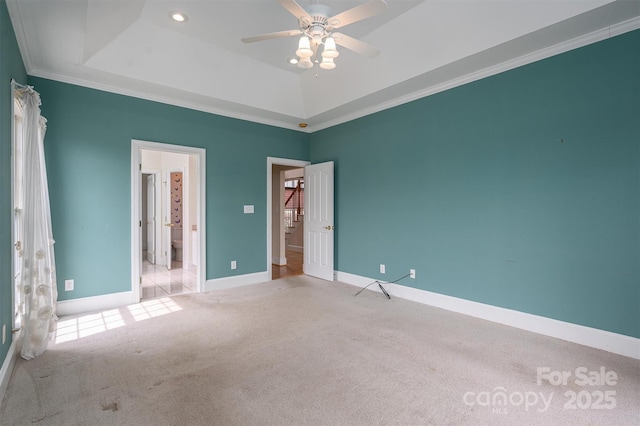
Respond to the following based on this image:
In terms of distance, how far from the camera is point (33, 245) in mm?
2764

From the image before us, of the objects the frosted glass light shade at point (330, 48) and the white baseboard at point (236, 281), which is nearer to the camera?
the frosted glass light shade at point (330, 48)

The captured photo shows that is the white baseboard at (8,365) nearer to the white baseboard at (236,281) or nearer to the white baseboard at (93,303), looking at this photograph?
the white baseboard at (93,303)

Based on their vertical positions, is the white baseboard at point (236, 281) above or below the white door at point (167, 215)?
below

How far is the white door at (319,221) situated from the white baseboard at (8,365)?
3978mm

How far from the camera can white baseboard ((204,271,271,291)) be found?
4797 millimetres

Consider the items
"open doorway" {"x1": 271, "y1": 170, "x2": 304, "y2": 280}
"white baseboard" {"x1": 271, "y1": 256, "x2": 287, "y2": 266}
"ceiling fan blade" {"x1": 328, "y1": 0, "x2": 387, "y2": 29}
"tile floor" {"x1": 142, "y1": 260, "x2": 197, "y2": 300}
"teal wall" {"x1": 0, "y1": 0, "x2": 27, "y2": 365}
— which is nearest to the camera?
"ceiling fan blade" {"x1": 328, "y1": 0, "x2": 387, "y2": 29}

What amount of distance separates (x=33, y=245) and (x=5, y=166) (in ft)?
2.58

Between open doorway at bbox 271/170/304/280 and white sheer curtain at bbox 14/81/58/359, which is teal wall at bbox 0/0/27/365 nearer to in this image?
white sheer curtain at bbox 14/81/58/359

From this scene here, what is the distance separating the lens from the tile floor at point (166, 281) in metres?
4.72

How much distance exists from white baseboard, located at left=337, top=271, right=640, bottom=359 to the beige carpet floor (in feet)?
0.38

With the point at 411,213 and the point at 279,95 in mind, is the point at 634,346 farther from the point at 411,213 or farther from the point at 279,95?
the point at 279,95

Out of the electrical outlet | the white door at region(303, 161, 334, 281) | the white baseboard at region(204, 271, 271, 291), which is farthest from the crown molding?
the electrical outlet

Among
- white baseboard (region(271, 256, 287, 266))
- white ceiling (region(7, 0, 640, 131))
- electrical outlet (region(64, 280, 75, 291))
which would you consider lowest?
white baseboard (region(271, 256, 287, 266))

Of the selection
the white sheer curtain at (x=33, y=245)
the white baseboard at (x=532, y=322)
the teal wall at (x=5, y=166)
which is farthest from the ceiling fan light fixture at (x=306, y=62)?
the white baseboard at (x=532, y=322)
